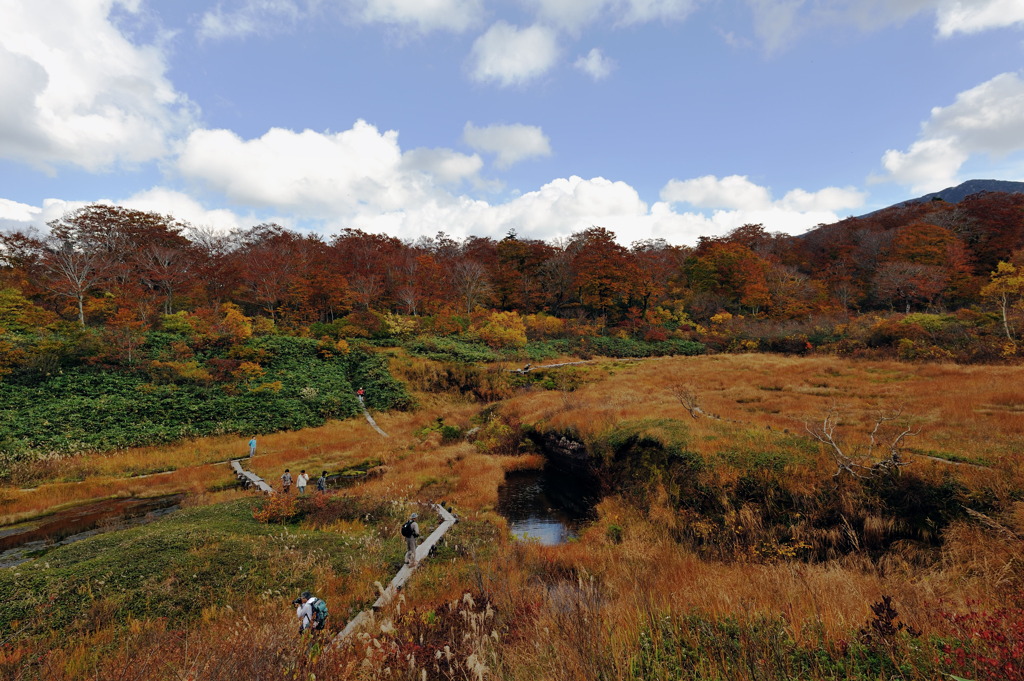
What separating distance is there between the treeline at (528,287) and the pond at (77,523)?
52.7ft

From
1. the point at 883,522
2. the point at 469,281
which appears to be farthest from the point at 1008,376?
the point at 469,281

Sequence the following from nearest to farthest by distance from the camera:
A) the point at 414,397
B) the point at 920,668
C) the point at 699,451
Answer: the point at 920,668 < the point at 699,451 < the point at 414,397

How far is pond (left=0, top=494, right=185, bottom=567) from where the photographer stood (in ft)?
39.9

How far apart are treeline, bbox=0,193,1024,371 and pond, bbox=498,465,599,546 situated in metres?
25.6

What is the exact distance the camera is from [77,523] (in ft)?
46.0

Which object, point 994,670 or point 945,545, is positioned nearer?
point 994,670

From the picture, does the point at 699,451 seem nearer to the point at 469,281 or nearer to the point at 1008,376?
the point at 1008,376

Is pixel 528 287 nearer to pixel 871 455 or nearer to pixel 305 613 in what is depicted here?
pixel 871 455

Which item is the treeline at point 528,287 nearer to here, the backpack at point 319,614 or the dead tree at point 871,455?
the dead tree at point 871,455

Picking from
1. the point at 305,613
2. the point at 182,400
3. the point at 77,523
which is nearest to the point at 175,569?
the point at 305,613

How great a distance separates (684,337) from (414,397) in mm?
35029

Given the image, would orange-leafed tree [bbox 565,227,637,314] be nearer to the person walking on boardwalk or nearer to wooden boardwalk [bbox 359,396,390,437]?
wooden boardwalk [bbox 359,396,390,437]

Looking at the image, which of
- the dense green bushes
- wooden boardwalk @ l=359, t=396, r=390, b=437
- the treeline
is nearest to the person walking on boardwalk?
wooden boardwalk @ l=359, t=396, r=390, b=437

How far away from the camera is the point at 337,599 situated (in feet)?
27.5
